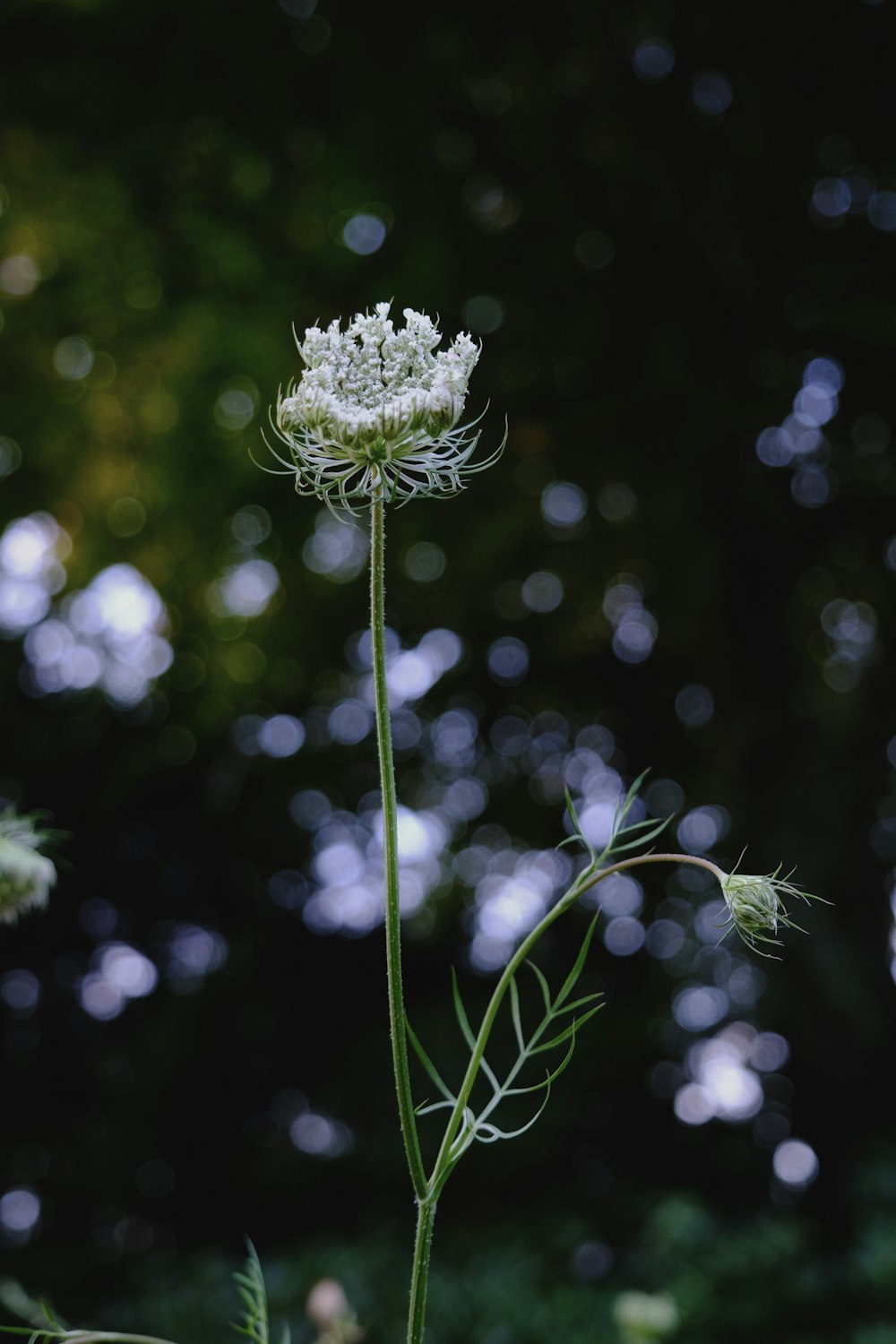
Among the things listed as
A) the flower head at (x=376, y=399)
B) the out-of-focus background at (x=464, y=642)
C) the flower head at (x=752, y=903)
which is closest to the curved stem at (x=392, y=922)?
the flower head at (x=376, y=399)

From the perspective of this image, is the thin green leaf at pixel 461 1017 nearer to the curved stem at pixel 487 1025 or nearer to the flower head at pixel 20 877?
the curved stem at pixel 487 1025

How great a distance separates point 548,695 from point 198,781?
1818 mm

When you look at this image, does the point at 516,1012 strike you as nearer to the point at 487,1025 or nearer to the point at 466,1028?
the point at 466,1028

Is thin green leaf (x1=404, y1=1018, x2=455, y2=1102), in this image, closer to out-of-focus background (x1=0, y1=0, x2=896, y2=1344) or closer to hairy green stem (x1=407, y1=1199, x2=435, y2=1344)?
hairy green stem (x1=407, y1=1199, x2=435, y2=1344)

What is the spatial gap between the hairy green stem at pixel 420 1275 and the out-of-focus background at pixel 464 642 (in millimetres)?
3864

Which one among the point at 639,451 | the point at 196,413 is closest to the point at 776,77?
the point at 639,451

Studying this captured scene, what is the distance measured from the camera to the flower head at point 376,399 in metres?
0.88

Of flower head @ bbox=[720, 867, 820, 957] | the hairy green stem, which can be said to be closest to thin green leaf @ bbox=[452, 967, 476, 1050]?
the hairy green stem

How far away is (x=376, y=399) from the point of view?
2.95ft

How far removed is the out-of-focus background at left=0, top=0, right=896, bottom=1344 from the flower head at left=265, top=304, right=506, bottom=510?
353cm

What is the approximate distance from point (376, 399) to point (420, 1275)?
23.8 inches

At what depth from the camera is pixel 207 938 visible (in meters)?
5.96

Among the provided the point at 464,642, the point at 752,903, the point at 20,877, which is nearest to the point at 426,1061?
the point at 752,903

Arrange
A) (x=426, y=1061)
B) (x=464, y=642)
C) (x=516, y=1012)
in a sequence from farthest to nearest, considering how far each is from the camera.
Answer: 1. (x=464, y=642)
2. (x=516, y=1012)
3. (x=426, y=1061)
